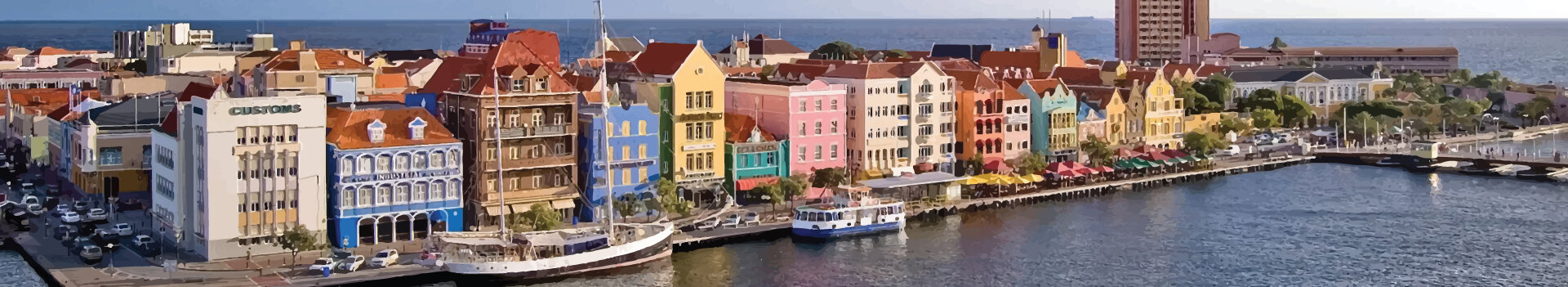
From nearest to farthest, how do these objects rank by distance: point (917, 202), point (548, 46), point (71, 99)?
point (917, 202) < point (71, 99) < point (548, 46)

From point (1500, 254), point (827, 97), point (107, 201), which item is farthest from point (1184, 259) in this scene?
point (107, 201)

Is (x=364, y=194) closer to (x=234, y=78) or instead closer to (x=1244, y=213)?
(x=234, y=78)

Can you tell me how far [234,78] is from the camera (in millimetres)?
86688

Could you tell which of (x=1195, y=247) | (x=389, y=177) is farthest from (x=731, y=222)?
(x=1195, y=247)

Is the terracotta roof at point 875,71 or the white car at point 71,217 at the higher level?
the terracotta roof at point 875,71

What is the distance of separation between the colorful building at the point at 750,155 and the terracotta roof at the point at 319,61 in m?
16.4

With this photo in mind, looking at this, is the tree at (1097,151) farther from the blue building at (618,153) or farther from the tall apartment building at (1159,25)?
the tall apartment building at (1159,25)

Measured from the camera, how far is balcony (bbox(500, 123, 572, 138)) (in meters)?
66.7

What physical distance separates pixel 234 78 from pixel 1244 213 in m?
41.6

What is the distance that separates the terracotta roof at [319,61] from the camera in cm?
8156

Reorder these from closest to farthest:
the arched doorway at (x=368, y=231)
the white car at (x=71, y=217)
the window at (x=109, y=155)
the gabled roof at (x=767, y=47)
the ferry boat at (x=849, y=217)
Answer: the arched doorway at (x=368, y=231), the white car at (x=71, y=217), the ferry boat at (x=849, y=217), the window at (x=109, y=155), the gabled roof at (x=767, y=47)

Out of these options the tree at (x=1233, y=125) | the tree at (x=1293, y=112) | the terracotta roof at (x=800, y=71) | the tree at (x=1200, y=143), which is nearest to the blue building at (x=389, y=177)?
the terracotta roof at (x=800, y=71)

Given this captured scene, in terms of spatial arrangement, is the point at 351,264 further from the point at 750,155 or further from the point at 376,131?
the point at 750,155

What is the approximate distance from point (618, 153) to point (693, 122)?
4687 millimetres
